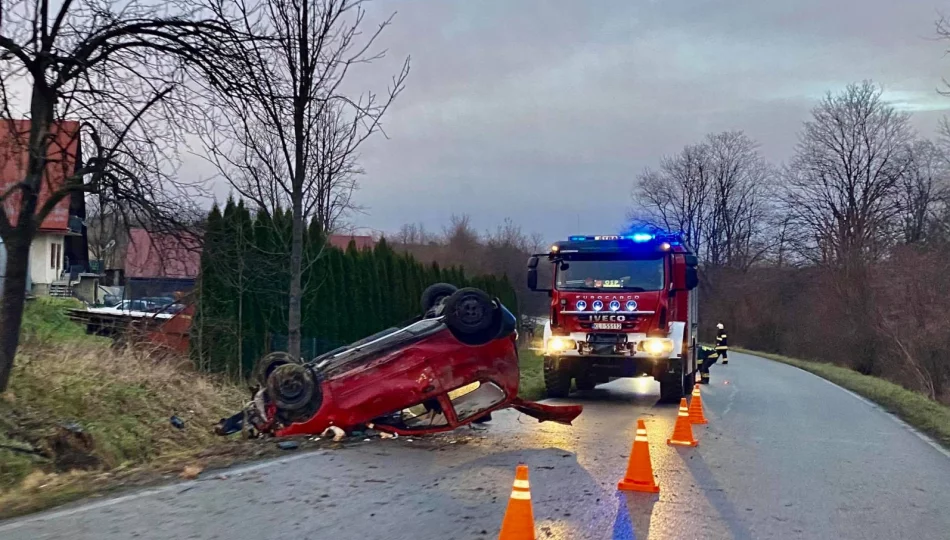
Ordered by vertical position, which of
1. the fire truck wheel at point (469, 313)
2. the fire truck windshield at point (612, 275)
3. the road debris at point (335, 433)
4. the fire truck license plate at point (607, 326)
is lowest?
the road debris at point (335, 433)

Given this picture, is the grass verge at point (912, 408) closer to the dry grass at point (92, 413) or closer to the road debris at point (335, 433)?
the road debris at point (335, 433)

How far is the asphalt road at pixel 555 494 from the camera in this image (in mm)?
5727

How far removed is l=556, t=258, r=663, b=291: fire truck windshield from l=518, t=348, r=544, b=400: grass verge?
230 centimetres

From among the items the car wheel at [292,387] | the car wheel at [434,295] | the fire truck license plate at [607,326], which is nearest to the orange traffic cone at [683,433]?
the car wheel at [434,295]

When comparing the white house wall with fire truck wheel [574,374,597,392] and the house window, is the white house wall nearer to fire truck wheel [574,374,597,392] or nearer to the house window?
the house window

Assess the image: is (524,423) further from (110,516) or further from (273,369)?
(110,516)

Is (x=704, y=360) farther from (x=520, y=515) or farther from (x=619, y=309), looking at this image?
(x=520, y=515)

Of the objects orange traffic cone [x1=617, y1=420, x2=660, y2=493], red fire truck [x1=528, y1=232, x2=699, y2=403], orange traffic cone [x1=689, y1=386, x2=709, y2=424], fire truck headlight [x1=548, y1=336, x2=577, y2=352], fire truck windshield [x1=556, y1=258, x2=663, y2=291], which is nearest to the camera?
orange traffic cone [x1=617, y1=420, x2=660, y2=493]

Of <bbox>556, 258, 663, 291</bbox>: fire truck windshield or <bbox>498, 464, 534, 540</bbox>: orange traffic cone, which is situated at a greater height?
<bbox>556, 258, 663, 291</bbox>: fire truck windshield

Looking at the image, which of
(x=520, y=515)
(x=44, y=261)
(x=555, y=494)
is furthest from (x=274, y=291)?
(x=44, y=261)

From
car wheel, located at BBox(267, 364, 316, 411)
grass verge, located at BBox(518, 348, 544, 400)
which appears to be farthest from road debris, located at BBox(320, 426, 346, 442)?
grass verge, located at BBox(518, 348, 544, 400)

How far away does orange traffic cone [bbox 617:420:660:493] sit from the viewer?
23.8 feet

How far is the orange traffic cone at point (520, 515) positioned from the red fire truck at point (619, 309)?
9761mm

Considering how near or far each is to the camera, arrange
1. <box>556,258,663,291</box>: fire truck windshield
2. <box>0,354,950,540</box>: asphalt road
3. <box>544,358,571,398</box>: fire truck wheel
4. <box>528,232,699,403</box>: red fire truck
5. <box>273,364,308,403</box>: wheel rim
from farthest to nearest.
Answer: <box>544,358,571,398</box>: fire truck wheel
<box>556,258,663,291</box>: fire truck windshield
<box>528,232,699,403</box>: red fire truck
<box>273,364,308,403</box>: wheel rim
<box>0,354,950,540</box>: asphalt road
